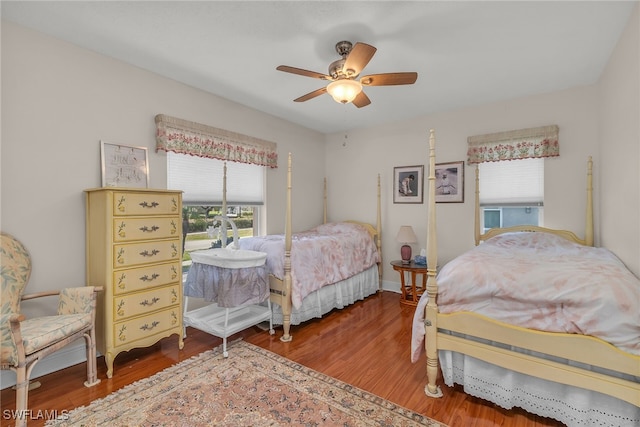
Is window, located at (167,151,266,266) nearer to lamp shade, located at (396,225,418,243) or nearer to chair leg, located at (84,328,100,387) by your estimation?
chair leg, located at (84,328,100,387)

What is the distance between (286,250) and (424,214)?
228 cm

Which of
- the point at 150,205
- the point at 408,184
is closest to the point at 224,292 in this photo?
the point at 150,205

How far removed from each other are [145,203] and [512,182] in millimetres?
3956

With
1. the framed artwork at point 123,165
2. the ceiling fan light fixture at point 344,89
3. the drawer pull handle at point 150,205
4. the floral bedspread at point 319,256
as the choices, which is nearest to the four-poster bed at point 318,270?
the floral bedspread at point 319,256

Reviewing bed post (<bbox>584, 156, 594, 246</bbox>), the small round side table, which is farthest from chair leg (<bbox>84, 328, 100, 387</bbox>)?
bed post (<bbox>584, 156, 594, 246</bbox>)

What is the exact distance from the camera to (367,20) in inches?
80.7

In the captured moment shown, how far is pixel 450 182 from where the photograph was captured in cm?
395

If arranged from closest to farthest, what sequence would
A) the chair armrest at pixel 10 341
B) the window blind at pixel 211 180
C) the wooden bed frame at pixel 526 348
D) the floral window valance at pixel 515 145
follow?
the wooden bed frame at pixel 526 348
the chair armrest at pixel 10 341
the window blind at pixel 211 180
the floral window valance at pixel 515 145

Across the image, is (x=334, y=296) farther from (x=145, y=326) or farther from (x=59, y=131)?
(x=59, y=131)

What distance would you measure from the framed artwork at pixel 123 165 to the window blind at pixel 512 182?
387cm

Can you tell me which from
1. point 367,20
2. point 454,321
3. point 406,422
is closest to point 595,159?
point 454,321

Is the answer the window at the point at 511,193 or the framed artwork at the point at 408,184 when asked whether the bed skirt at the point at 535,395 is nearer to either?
the window at the point at 511,193

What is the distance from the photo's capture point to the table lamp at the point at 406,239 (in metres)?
3.87

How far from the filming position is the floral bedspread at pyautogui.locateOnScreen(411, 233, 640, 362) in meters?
1.48
